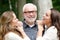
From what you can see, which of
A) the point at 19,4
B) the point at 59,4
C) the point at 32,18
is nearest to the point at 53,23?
the point at 32,18

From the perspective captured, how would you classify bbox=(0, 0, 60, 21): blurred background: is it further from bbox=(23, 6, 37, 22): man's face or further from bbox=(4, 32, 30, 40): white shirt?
bbox=(4, 32, 30, 40): white shirt

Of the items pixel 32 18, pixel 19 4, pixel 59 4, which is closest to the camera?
pixel 32 18

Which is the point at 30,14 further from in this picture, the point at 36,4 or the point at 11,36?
the point at 36,4

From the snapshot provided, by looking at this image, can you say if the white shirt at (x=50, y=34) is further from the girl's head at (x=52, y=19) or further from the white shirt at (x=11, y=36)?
the white shirt at (x=11, y=36)

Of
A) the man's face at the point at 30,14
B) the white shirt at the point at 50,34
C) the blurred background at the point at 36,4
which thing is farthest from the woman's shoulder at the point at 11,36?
the blurred background at the point at 36,4

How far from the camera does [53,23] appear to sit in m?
5.08

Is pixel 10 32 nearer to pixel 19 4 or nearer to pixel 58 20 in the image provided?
pixel 58 20

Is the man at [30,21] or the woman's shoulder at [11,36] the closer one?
the woman's shoulder at [11,36]

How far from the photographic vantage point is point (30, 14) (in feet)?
18.1

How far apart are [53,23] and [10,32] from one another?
80 centimetres

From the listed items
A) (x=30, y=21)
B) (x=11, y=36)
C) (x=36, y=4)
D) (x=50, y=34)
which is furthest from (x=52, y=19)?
(x=36, y=4)

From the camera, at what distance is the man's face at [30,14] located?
5522mm

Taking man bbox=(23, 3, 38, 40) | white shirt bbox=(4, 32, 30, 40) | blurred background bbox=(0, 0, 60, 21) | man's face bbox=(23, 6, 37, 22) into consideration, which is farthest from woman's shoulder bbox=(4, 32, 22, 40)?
blurred background bbox=(0, 0, 60, 21)

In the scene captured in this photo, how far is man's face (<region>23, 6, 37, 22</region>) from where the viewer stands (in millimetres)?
5522
